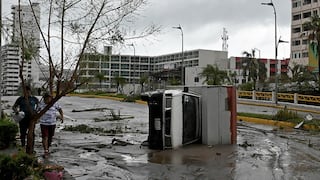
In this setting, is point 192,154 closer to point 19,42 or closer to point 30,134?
point 30,134

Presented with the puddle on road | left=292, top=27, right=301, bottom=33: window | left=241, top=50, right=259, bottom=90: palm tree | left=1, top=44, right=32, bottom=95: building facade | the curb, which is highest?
left=292, top=27, right=301, bottom=33: window

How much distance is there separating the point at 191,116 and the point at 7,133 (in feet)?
17.1

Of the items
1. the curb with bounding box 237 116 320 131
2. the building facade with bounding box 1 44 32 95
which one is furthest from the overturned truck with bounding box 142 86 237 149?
the curb with bounding box 237 116 320 131

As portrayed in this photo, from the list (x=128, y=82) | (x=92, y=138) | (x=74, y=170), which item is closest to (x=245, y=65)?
(x=128, y=82)

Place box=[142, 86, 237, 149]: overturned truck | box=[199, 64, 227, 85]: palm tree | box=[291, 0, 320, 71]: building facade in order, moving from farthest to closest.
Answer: box=[291, 0, 320, 71]: building facade, box=[199, 64, 227, 85]: palm tree, box=[142, 86, 237, 149]: overturned truck

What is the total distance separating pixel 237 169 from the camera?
1041 centimetres

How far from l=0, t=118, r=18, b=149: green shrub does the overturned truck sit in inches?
146

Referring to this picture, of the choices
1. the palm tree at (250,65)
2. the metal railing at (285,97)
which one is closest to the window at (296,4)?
the palm tree at (250,65)

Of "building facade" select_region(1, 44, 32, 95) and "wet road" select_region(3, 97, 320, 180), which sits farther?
"wet road" select_region(3, 97, 320, 180)

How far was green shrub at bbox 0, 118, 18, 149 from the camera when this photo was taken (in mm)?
11377

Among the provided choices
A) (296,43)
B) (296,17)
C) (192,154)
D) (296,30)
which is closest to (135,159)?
(192,154)

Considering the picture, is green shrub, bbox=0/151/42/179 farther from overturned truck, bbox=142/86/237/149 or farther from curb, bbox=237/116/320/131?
curb, bbox=237/116/320/131

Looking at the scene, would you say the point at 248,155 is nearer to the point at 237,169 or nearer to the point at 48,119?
the point at 237,169

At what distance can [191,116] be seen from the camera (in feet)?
45.8
